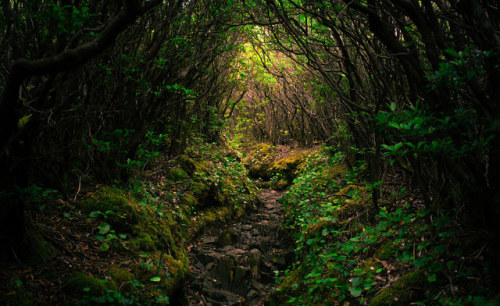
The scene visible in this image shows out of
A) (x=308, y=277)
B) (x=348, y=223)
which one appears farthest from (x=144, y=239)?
(x=348, y=223)

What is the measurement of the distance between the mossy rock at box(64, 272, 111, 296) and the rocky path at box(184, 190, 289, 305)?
165 centimetres

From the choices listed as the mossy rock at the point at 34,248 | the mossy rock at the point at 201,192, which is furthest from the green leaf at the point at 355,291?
the mossy rock at the point at 201,192

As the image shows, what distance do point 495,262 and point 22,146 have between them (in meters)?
3.98

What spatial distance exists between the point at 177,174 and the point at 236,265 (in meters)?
2.96

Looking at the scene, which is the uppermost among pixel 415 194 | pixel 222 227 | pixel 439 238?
pixel 415 194

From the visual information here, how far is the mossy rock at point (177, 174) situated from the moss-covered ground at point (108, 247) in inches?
14.1

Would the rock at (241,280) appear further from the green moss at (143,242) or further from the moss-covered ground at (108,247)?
the green moss at (143,242)

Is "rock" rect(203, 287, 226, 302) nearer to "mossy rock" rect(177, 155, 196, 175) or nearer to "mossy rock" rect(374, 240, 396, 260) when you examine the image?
"mossy rock" rect(374, 240, 396, 260)

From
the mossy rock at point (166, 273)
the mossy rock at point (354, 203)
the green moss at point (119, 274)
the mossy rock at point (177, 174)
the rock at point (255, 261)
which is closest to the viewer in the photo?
the green moss at point (119, 274)

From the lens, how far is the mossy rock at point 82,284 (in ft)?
8.29

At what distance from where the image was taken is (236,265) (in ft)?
16.8

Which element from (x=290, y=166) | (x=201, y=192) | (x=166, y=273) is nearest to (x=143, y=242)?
(x=166, y=273)

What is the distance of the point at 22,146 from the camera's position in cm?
225

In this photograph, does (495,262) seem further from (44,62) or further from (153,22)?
(153,22)
